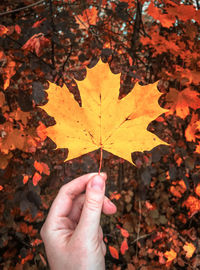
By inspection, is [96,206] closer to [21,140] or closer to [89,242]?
[89,242]

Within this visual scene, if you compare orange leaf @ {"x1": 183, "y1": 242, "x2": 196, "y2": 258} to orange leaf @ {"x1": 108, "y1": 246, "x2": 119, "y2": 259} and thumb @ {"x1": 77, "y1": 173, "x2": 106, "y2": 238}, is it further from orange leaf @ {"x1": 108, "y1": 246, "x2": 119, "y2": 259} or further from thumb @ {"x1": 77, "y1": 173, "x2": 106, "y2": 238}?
thumb @ {"x1": 77, "y1": 173, "x2": 106, "y2": 238}

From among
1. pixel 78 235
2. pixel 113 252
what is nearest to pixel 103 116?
pixel 78 235

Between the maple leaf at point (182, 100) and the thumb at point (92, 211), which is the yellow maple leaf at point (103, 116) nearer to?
the thumb at point (92, 211)

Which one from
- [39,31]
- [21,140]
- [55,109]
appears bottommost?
[55,109]

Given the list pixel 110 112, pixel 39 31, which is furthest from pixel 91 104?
pixel 39 31

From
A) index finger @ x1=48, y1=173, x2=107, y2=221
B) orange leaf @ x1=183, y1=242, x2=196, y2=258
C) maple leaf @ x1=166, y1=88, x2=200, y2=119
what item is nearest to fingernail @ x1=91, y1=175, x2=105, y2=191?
index finger @ x1=48, y1=173, x2=107, y2=221

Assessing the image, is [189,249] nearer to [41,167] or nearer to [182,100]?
[182,100]

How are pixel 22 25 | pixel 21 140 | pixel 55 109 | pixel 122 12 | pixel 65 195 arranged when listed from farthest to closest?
pixel 22 25 → pixel 122 12 → pixel 21 140 → pixel 65 195 → pixel 55 109
